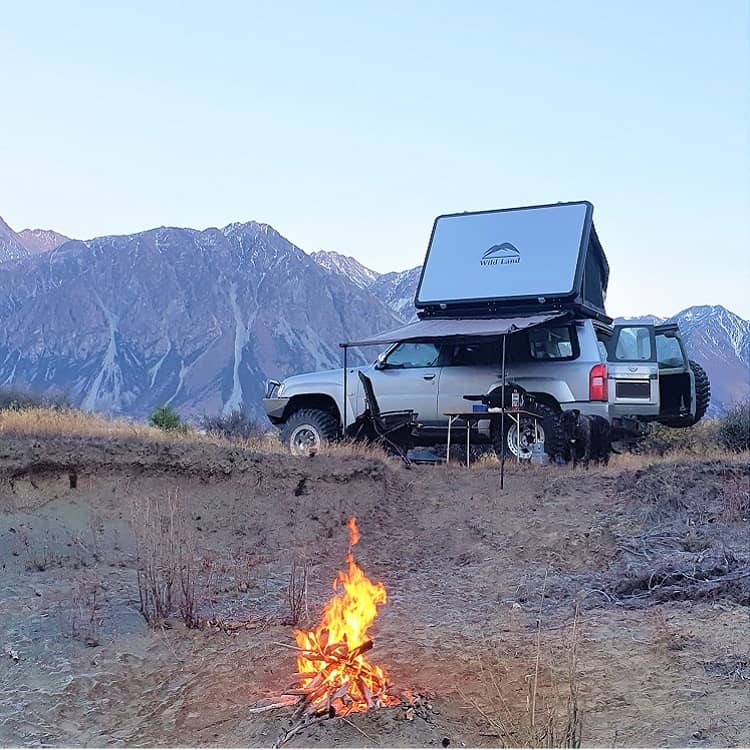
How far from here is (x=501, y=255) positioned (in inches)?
495

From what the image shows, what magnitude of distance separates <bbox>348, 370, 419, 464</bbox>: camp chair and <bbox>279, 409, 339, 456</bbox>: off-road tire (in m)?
0.29

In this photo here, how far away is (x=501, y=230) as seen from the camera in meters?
12.9

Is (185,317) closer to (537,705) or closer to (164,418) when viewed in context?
(164,418)

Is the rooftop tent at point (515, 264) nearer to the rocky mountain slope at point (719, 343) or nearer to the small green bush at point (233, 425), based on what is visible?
the small green bush at point (233, 425)

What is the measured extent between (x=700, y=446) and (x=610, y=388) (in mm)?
5067

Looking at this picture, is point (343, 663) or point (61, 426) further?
point (61, 426)

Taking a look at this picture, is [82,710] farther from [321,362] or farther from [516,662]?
[321,362]

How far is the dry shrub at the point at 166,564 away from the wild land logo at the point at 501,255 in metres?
6.03

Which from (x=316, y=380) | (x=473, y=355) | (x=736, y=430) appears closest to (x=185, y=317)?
(x=736, y=430)

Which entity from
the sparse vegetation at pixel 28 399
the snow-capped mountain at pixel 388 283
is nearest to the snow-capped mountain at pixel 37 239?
the snow-capped mountain at pixel 388 283

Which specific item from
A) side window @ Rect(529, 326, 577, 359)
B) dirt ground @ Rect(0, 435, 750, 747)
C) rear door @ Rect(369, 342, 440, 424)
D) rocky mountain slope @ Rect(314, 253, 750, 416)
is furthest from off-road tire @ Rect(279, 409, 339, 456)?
rocky mountain slope @ Rect(314, 253, 750, 416)

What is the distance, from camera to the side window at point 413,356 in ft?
39.2

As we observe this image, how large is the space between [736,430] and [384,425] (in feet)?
21.8

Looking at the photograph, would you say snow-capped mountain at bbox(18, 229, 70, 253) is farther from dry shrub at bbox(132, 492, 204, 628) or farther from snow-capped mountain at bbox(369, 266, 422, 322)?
dry shrub at bbox(132, 492, 204, 628)
